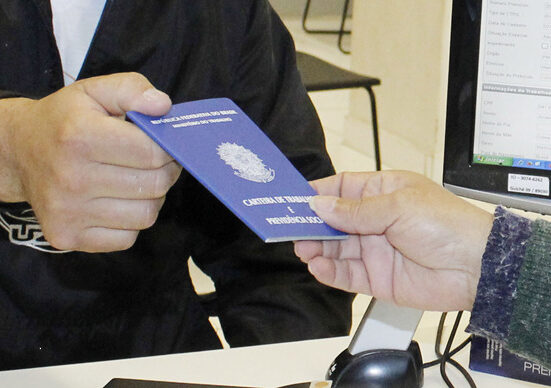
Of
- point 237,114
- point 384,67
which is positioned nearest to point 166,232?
point 237,114

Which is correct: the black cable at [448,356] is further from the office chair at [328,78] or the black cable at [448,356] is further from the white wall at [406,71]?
the white wall at [406,71]

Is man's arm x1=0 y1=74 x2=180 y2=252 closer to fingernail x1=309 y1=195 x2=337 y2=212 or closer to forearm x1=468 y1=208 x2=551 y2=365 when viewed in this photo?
fingernail x1=309 y1=195 x2=337 y2=212

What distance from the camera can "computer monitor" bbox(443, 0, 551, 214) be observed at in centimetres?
88

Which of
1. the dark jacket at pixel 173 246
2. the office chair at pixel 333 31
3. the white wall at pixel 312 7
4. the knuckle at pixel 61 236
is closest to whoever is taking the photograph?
the knuckle at pixel 61 236

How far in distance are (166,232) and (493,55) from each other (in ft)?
1.67

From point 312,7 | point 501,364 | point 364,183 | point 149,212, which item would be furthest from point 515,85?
point 312,7

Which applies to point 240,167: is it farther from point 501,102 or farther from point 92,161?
point 501,102

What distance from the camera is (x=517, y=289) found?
2.54 feet

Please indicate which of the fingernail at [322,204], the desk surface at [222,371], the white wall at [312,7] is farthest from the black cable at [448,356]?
the white wall at [312,7]

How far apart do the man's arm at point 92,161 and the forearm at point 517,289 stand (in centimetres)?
32

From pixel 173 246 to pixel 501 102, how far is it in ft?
1.64

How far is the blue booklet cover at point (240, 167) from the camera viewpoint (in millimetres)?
729

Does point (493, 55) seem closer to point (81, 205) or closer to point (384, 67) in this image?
point (81, 205)

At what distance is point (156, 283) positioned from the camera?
118 cm
